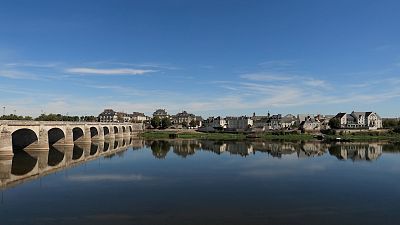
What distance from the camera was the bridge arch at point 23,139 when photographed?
62597mm

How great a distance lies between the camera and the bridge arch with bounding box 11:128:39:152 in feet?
205

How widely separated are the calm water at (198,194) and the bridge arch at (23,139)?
15.9m

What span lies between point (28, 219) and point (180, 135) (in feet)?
321

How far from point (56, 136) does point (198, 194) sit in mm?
55987

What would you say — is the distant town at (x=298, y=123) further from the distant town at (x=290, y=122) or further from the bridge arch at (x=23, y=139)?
the bridge arch at (x=23, y=139)

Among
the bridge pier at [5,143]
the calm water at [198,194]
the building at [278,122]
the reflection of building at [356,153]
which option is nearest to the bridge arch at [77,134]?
the bridge pier at [5,143]

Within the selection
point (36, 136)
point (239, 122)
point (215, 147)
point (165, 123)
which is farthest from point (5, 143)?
point (239, 122)

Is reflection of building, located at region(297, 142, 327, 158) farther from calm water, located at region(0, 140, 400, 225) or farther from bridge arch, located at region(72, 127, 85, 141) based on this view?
bridge arch, located at region(72, 127, 85, 141)

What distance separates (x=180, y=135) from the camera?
11931 cm

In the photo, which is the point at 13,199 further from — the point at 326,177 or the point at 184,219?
the point at 326,177

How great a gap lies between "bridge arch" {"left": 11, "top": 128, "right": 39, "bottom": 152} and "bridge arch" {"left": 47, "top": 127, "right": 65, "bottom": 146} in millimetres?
10177

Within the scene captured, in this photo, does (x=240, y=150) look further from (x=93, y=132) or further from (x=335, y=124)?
(x=335, y=124)

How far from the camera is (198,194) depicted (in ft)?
94.0

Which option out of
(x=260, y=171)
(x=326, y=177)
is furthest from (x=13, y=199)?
(x=326, y=177)
